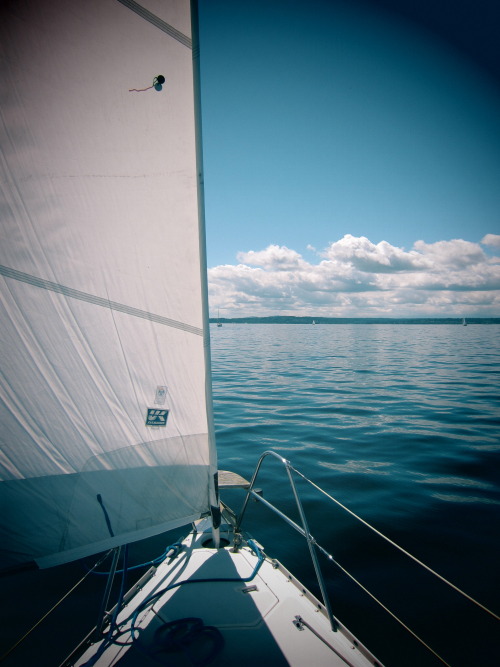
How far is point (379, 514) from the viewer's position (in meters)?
6.12

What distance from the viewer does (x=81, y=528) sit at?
7.54 feet

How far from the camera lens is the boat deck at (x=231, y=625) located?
240 centimetres

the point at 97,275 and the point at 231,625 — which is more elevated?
the point at 97,275

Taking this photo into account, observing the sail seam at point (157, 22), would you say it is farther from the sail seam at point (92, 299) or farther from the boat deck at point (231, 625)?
the boat deck at point (231, 625)

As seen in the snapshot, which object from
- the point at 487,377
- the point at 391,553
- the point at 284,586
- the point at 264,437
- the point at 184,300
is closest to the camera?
the point at 184,300

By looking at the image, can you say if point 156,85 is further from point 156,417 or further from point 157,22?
point 156,417

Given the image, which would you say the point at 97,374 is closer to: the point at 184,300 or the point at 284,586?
the point at 184,300

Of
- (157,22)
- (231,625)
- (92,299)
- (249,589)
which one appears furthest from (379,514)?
(157,22)

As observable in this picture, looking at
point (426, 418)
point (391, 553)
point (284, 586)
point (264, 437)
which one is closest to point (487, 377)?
point (426, 418)

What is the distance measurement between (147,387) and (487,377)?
902 inches

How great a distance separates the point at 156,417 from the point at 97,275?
4.30ft

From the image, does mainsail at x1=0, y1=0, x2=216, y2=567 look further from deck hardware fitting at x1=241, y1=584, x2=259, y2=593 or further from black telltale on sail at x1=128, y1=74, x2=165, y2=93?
deck hardware fitting at x1=241, y1=584, x2=259, y2=593

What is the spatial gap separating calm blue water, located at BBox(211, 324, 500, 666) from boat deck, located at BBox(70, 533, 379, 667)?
64.0 inches

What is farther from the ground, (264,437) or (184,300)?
(184,300)
